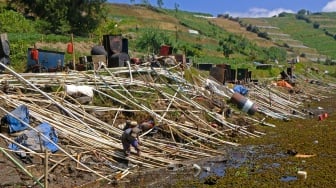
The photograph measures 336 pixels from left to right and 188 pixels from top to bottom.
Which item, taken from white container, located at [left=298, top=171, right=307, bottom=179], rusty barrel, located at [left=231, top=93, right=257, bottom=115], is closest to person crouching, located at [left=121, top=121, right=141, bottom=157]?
white container, located at [left=298, top=171, right=307, bottom=179]

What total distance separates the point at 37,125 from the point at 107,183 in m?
3.08

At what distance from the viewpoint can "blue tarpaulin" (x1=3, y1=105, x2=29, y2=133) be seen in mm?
13109

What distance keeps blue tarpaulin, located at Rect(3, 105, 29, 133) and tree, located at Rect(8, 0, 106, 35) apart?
98.3 feet

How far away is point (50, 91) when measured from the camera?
16719 mm

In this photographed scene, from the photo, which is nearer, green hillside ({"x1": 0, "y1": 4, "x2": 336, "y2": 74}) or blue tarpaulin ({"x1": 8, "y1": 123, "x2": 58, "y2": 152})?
blue tarpaulin ({"x1": 8, "y1": 123, "x2": 58, "y2": 152})

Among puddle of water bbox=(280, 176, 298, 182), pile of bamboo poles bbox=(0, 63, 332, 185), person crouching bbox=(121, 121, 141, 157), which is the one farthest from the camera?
pile of bamboo poles bbox=(0, 63, 332, 185)

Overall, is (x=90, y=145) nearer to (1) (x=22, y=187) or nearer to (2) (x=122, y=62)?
(1) (x=22, y=187)

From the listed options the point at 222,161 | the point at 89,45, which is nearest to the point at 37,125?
the point at 222,161

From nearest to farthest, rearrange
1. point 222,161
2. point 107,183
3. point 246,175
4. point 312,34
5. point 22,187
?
1. point 22,187
2. point 107,183
3. point 246,175
4. point 222,161
5. point 312,34

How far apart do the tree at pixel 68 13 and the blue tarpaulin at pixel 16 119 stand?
29960 mm

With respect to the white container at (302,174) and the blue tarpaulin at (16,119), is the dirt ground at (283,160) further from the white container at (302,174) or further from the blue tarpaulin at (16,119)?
the blue tarpaulin at (16,119)

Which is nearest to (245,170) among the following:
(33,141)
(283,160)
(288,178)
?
(288,178)

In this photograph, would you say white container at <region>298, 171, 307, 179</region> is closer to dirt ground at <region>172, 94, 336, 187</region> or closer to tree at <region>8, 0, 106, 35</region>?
dirt ground at <region>172, 94, 336, 187</region>

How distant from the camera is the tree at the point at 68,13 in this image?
43.0 m
